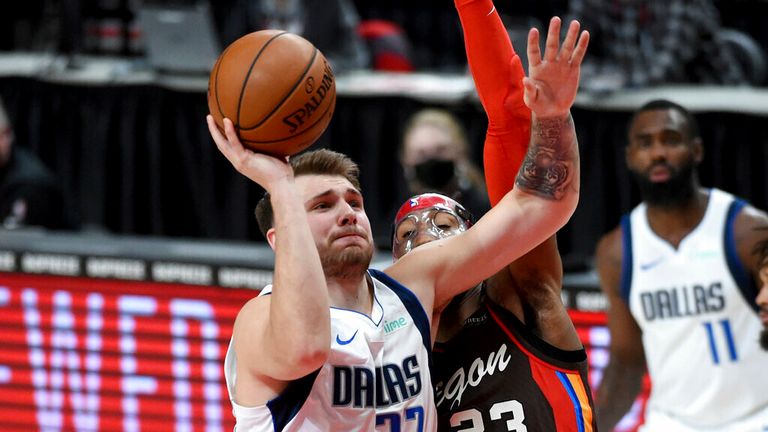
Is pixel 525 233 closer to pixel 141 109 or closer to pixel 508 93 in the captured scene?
pixel 508 93

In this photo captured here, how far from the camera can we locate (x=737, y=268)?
540 centimetres

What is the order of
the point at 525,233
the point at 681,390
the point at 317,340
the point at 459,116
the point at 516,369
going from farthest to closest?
the point at 459,116 < the point at 681,390 < the point at 516,369 < the point at 525,233 < the point at 317,340

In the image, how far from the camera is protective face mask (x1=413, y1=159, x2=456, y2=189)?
645cm

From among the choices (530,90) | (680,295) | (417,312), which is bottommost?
(680,295)

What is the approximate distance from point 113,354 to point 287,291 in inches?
144

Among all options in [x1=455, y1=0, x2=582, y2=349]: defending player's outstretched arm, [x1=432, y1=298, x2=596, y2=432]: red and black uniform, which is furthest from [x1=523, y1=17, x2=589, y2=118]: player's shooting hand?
[x1=432, y1=298, x2=596, y2=432]: red and black uniform

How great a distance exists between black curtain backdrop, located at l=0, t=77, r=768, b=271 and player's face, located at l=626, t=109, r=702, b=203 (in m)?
1.75

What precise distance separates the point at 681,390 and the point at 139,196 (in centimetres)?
379

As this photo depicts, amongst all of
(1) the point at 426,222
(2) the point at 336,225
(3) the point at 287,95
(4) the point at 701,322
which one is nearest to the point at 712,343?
(4) the point at 701,322

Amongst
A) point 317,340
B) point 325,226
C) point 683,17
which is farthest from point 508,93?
point 683,17

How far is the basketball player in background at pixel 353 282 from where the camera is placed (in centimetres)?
312

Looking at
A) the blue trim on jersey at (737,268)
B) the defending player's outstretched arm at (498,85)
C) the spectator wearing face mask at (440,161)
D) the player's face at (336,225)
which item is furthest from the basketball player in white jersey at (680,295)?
the player's face at (336,225)

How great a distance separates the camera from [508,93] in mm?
3561

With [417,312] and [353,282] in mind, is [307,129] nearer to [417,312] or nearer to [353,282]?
[353,282]
